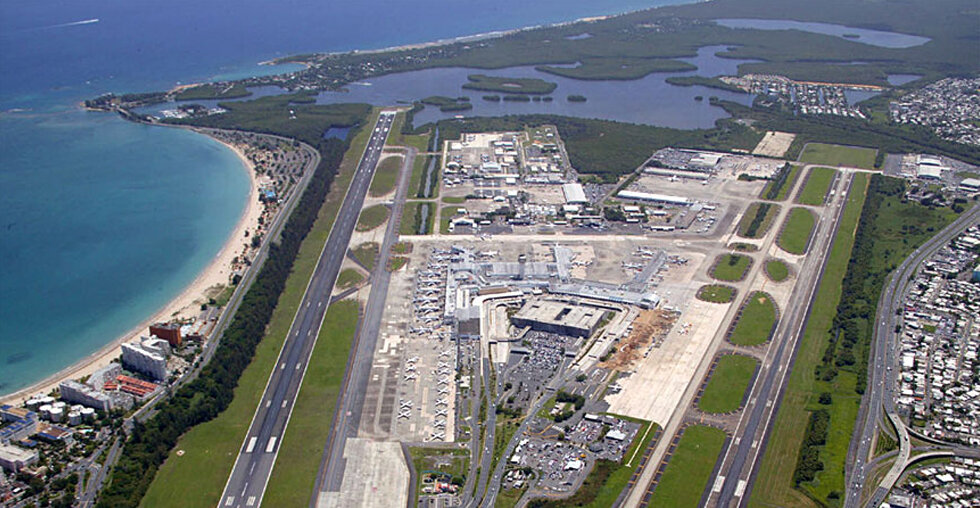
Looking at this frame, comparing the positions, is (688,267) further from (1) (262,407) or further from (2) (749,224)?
(1) (262,407)

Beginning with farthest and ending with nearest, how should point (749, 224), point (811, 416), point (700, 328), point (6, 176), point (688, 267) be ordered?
point (6, 176)
point (749, 224)
point (688, 267)
point (700, 328)
point (811, 416)

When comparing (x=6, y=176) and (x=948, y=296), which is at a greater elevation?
(x=6, y=176)

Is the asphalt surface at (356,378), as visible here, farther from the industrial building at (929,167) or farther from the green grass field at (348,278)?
the industrial building at (929,167)

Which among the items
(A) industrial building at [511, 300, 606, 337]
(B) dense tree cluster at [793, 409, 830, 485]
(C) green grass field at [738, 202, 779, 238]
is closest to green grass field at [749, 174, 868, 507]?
(B) dense tree cluster at [793, 409, 830, 485]

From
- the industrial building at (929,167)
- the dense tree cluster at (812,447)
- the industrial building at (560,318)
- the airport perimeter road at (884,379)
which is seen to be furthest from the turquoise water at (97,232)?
the industrial building at (929,167)

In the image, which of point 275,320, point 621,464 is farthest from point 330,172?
point 621,464

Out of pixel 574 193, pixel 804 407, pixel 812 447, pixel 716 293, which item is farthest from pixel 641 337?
pixel 574 193
